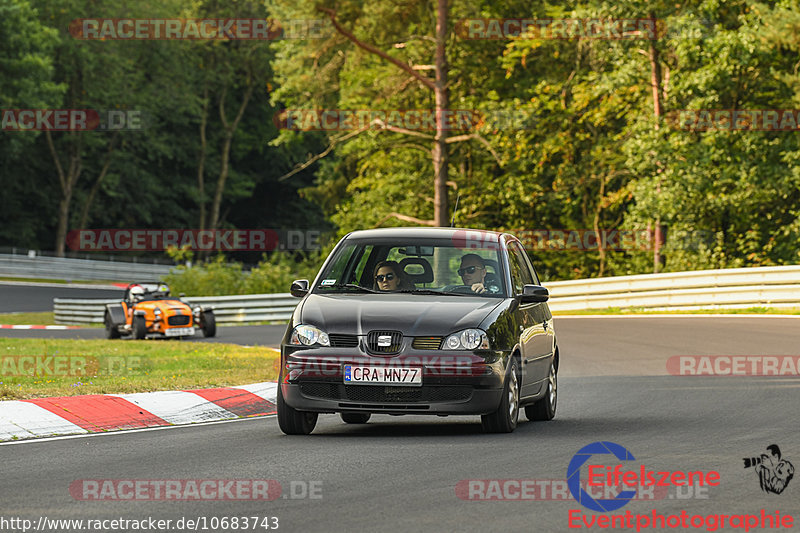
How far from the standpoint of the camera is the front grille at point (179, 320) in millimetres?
28219

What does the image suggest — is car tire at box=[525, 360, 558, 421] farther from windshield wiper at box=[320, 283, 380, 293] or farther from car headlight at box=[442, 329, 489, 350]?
windshield wiper at box=[320, 283, 380, 293]

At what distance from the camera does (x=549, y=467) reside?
846 cm

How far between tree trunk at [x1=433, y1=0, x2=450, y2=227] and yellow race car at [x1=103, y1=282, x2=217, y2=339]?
1397 centimetres

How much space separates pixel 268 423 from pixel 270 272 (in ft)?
97.8

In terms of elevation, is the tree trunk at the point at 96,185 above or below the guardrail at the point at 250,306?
above

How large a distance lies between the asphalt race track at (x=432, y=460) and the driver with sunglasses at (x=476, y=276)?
120 centimetres


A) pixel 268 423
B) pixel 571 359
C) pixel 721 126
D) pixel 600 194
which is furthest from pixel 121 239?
pixel 268 423

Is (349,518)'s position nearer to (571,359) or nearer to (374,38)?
(571,359)

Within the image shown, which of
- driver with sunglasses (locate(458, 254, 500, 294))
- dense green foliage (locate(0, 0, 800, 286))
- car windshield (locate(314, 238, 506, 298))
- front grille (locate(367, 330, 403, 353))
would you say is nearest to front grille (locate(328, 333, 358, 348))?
front grille (locate(367, 330, 403, 353))

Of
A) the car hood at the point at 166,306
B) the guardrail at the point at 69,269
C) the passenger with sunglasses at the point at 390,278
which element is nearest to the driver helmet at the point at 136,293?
the car hood at the point at 166,306

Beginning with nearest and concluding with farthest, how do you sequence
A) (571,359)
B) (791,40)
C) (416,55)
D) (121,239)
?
(571,359), (791,40), (416,55), (121,239)

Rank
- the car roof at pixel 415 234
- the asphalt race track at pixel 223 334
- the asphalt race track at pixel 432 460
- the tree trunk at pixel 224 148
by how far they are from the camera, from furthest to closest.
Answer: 1. the tree trunk at pixel 224 148
2. the asphalt race track at pixel 223 334
3. the car roof at pixel 415 234
4. the asphalt race track at pixel 432 460
